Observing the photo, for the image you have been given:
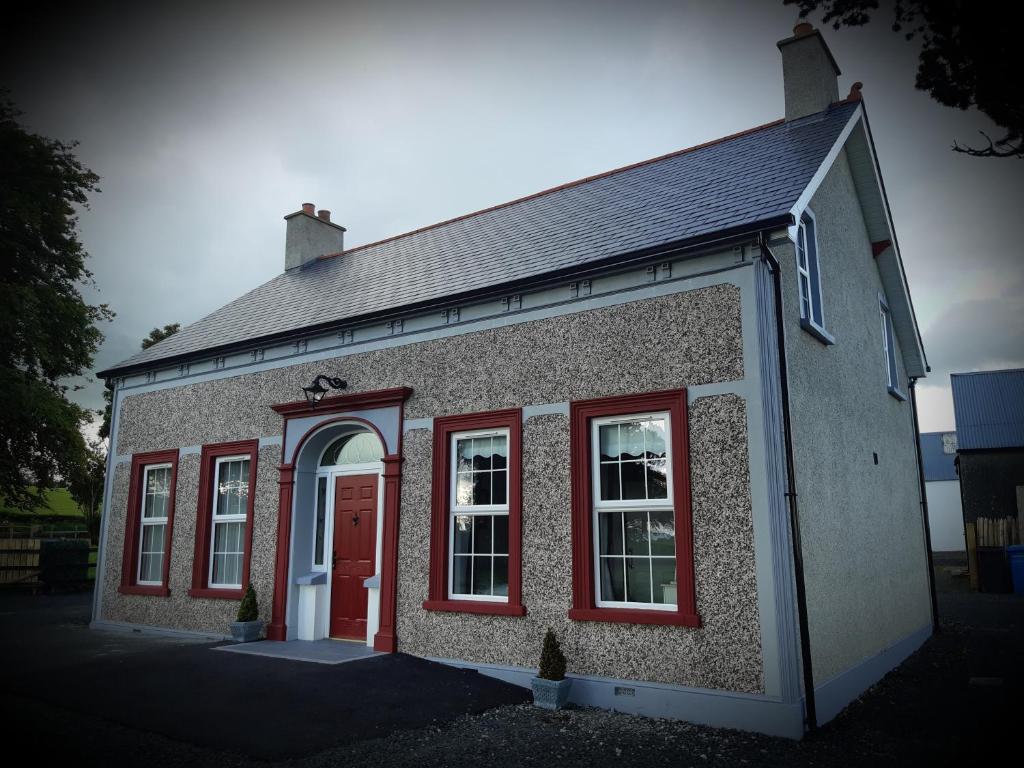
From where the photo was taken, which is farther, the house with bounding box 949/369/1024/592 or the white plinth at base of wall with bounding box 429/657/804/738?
the house with bounding box 949/369/1024/592

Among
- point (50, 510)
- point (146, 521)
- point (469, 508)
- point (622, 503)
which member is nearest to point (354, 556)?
point (469, 508)

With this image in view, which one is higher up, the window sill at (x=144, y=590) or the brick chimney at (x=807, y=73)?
the brick chimney at (x=807, y=73)

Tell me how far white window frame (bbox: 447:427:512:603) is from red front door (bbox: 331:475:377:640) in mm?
1603

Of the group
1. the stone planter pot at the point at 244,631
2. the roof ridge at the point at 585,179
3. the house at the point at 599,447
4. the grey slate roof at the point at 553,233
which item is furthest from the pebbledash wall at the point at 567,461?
the roof ridge at the point at 585,179

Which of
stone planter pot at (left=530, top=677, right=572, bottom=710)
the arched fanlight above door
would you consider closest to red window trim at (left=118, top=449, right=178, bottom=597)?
the arched fanlight above door

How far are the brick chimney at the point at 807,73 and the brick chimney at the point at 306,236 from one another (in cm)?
1068

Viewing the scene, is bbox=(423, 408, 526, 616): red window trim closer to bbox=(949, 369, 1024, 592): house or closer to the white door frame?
the white door frame

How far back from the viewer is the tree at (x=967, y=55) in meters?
6.49

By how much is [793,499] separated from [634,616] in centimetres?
198

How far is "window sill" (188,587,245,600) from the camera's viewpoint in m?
10.8

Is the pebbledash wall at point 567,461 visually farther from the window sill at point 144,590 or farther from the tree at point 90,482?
the tree at point 90,482

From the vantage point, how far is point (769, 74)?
11688 millimetres

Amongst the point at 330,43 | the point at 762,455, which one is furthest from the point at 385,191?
the point at 762,455

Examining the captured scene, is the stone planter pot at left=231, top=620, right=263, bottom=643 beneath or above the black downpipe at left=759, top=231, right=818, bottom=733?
beneath
